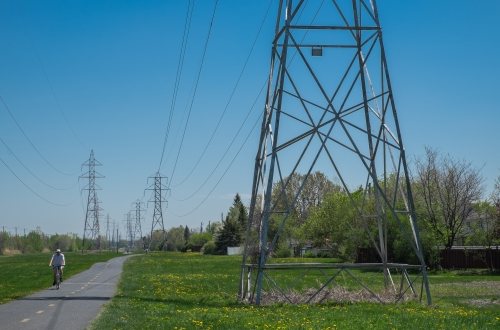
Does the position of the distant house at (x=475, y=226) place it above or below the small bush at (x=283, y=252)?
above

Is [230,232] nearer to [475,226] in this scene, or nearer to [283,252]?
[283,252]

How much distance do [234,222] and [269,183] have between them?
8745 centimetres

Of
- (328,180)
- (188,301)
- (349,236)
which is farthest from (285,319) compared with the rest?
(328,180)

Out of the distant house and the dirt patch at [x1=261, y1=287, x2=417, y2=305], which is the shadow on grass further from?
the distant house

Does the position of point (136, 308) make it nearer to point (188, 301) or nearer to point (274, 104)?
point (188, 301)

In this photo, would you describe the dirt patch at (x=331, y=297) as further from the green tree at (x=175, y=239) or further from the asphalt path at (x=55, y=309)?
the green tree at (x=175, y=239)

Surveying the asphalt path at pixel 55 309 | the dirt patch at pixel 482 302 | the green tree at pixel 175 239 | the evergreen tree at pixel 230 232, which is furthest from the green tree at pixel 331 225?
the green tree at pixel 175 239

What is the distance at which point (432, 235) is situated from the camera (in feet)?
147

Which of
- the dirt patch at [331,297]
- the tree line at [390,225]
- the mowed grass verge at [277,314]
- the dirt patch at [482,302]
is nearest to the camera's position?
the mowed grass verge at [277,314]

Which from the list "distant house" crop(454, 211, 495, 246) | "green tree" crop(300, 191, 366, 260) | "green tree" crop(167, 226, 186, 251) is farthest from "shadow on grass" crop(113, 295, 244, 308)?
"green tree" crop(167, 226, 186, 251)

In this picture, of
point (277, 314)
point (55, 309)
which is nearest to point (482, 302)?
point (277, 314)

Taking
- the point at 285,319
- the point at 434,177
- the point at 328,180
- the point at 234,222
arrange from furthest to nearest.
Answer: the point at 234,222
the point at 328,180
the point at 434,177
the point at 285,319

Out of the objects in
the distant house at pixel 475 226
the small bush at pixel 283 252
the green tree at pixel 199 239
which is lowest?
the small bush at pixel 283 252

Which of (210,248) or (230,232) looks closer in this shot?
(230,232)
